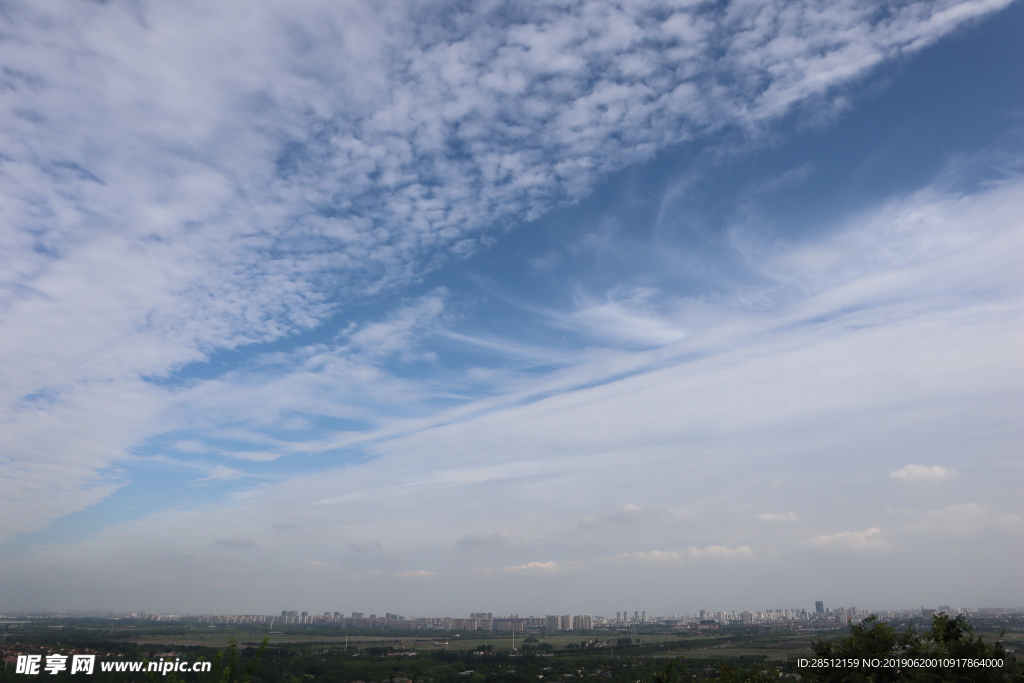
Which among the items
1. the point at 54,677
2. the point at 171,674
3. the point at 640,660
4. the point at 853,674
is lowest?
the point at 640,660

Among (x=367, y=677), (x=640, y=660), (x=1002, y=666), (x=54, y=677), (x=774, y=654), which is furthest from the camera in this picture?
(x=640, y=660)

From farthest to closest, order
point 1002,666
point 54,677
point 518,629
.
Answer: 1. point 518,629
2. point 54,677
3. point 1002,666

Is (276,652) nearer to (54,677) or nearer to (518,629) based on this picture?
(54,677)

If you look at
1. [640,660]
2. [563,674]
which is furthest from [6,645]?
[640,660]

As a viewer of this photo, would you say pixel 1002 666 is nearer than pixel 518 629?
Yes

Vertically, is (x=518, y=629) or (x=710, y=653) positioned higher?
(x=710, y=653)

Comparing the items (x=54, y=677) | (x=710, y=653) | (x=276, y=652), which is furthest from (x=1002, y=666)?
(x=276, y=652)

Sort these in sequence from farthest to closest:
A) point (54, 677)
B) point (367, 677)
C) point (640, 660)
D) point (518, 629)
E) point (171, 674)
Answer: point (518, 629) < point (640, 660) < point (367, 677) < point (54, 677) < point (171, 674)

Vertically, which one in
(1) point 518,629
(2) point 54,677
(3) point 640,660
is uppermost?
(2) point 54,677

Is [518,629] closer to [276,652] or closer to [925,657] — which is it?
[276,652]
